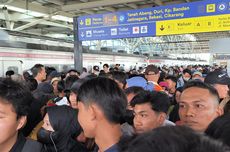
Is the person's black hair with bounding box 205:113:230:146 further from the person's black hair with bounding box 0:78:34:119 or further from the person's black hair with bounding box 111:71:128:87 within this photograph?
the person's black hair with bounding box 111:71:128:87

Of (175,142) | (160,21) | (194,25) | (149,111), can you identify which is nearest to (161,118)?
(149,111)

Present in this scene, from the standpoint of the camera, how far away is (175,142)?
0.60 m

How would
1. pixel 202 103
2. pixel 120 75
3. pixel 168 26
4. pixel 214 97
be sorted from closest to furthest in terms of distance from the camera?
1. pixel 202 103
2. pixel 214 97
3. pixel 120 75
4. pixel 168 26

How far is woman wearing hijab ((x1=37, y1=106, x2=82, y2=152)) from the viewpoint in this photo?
218 centimetres

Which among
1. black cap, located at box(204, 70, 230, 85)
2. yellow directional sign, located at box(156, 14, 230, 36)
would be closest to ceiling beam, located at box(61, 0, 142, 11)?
yellow directional sign, located at box(156, 14, 230, 36)

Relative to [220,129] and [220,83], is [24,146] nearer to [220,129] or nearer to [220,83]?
[220,129]

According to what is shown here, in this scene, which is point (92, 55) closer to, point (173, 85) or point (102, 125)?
point (173, 85)

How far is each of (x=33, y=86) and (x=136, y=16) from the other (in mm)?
4355

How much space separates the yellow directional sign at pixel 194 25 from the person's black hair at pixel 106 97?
628 centimetres

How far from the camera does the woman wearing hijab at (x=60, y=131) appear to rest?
218 centimetres

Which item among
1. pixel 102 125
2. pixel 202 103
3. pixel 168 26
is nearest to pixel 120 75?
pixel 202 103

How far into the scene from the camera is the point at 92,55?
44.3ft

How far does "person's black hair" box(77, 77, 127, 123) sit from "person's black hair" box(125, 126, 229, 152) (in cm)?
91

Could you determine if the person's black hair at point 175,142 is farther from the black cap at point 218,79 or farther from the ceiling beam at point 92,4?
the ceiling beam at point 92,4
